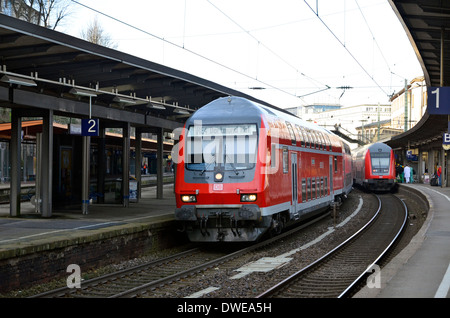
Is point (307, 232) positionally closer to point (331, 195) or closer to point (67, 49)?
point (331, 195)

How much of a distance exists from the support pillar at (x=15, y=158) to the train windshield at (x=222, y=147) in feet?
15.5

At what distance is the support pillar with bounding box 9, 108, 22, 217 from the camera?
47.2 feet

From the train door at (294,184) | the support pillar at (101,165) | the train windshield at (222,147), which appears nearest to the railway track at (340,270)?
the train door at (294,184)

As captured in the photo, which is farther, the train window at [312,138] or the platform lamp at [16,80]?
the train window at [312,138]

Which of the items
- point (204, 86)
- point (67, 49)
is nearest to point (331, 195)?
point (204, 86)

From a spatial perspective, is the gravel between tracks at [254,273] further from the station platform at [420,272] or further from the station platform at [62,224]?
the station platform at [420,272]

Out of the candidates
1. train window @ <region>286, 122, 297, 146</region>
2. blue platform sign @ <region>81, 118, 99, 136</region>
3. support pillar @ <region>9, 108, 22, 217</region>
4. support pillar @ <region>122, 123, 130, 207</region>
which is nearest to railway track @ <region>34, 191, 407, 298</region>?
train window @ <region>286, 122, 297, 146</region>

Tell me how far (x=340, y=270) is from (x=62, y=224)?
21.4ft

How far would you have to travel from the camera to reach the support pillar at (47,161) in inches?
576

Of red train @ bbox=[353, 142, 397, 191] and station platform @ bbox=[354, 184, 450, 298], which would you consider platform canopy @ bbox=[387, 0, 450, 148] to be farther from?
red train @ bbox=[353, 142, 397, 191]

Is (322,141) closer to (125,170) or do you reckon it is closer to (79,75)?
(125,170)

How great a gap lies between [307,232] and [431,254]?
20.1 feet

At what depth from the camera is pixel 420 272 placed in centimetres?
888

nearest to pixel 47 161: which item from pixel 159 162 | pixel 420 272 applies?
pixel 159 162
